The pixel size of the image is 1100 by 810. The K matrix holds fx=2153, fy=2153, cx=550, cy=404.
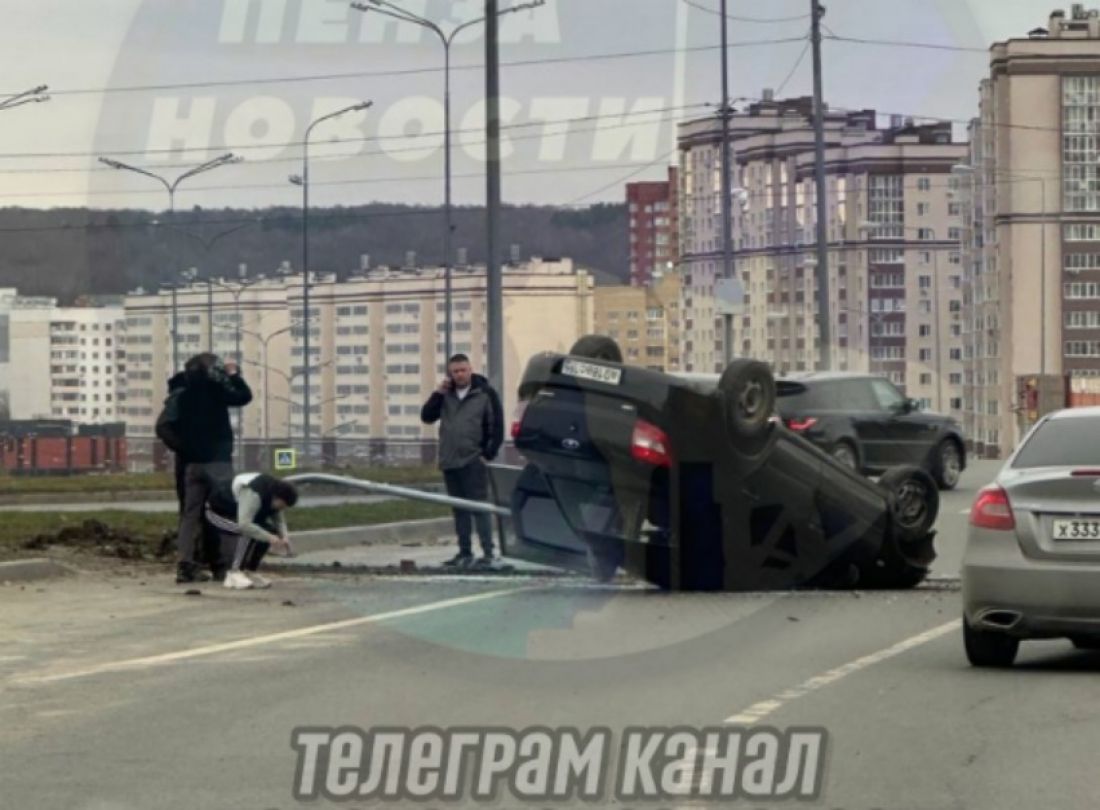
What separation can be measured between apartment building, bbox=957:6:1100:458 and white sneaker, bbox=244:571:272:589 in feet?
304

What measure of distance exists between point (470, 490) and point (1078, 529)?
796 cm

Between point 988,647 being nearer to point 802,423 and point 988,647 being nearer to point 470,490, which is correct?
point 470,490

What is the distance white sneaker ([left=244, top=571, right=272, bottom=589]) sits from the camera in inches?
647

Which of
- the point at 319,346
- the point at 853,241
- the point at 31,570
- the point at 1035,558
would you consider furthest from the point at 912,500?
the point at 853,241

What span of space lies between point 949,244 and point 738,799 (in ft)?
463

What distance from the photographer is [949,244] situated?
14575cm

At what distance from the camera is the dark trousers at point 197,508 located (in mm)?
16750

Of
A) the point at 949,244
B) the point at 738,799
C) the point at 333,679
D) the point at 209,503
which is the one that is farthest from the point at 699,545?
the point at 949,244

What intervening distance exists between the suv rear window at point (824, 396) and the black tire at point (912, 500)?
12768 mm

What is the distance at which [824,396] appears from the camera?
30.5 m

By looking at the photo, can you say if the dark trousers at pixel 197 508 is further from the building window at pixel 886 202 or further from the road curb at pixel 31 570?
the building window at pixel 886 202

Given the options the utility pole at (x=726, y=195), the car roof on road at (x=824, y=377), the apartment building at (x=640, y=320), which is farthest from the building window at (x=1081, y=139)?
the car roof on road at (x=824, y=377)

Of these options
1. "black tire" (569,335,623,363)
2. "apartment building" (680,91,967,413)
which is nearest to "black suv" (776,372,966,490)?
"black tire" (569,335,623,363)

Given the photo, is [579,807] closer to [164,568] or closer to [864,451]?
[164,568]
